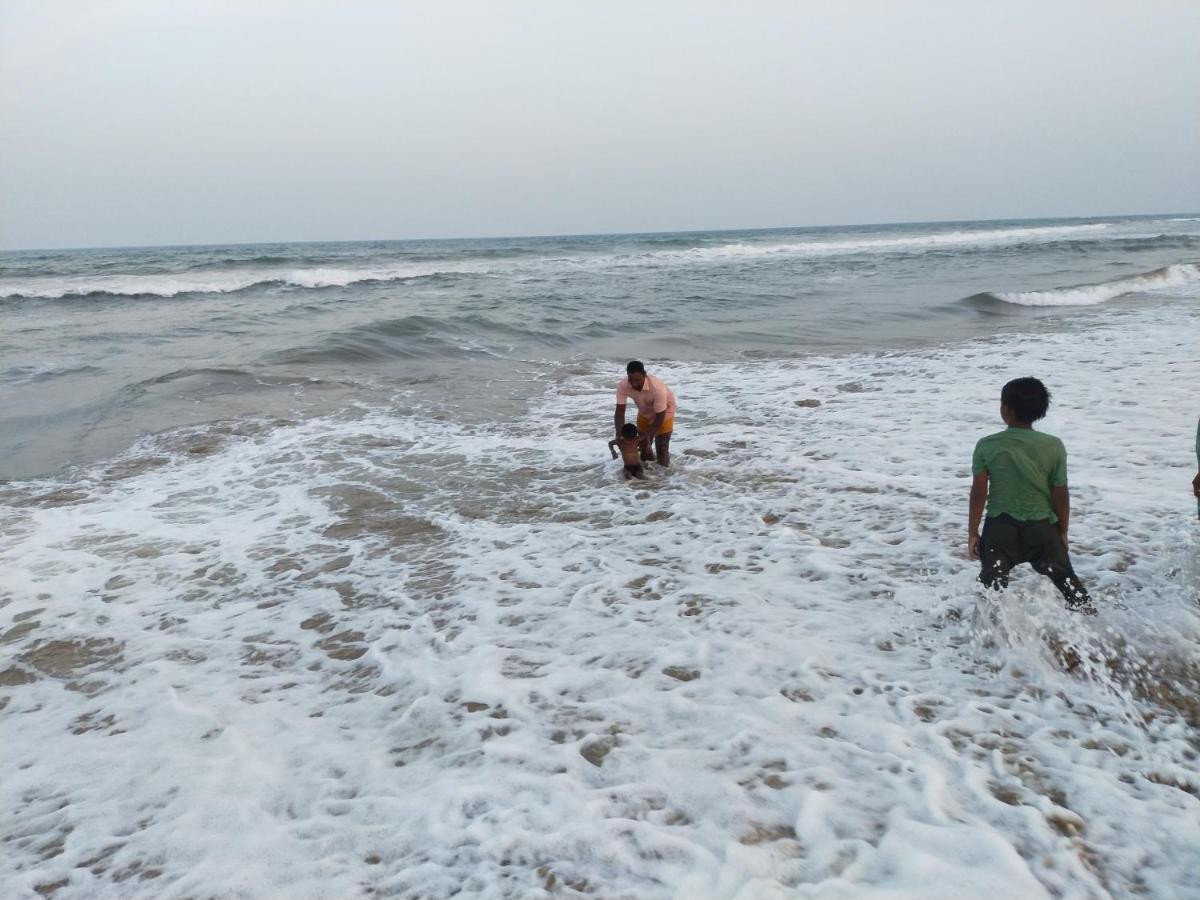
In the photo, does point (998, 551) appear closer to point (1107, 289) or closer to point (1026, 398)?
point (1026, 398)

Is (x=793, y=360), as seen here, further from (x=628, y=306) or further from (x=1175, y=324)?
(x=628, y=306)

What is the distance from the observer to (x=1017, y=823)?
9.35 feet

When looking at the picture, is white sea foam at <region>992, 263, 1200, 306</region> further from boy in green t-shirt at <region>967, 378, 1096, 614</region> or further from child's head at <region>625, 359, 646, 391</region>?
boy in green t-shirt at <region>967, 378, 1096, 614</region>

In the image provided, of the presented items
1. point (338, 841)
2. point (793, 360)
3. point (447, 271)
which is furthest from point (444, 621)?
point (447, 271)

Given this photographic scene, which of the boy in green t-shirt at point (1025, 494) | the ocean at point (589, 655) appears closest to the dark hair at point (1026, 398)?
the boy in green t-shirt at point (1025, 494)

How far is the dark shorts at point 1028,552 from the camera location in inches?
152

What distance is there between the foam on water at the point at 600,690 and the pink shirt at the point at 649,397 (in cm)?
62

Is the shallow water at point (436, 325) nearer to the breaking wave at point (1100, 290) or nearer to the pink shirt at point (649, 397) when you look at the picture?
the breaking wave at point (1100, 290)

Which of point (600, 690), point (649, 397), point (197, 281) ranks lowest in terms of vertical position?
point (600, 690)

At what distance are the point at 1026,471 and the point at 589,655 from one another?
2384mm

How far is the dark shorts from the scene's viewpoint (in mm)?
3859

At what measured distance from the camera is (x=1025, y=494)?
3832 mm

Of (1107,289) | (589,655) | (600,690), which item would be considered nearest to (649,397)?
(589,655)

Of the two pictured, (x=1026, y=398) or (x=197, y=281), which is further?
(x=197, y=281)
